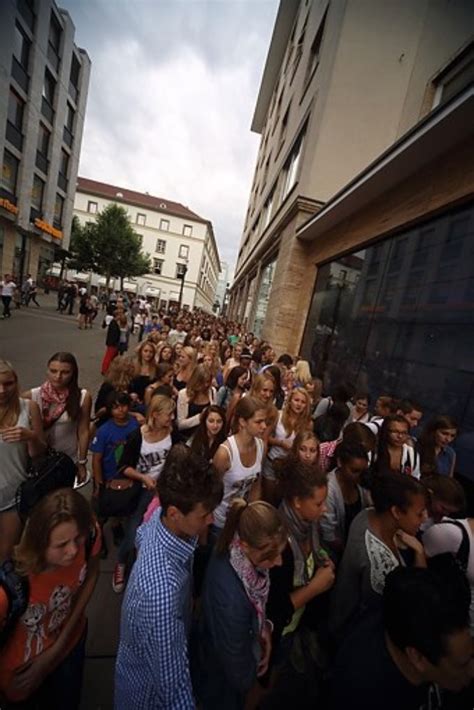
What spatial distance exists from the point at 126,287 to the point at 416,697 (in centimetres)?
5670

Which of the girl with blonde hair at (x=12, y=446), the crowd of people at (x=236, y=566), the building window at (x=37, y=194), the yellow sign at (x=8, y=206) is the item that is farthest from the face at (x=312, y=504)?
the building window at (x=37, y=194)

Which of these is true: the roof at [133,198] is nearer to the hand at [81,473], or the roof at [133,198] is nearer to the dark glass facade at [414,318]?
the dark glass facade at [414,318]

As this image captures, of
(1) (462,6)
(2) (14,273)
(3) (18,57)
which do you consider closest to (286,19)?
(1) (462,6)

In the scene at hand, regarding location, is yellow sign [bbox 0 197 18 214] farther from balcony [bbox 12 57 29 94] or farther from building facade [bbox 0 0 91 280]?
balcony [bbox 12 57 29 94]

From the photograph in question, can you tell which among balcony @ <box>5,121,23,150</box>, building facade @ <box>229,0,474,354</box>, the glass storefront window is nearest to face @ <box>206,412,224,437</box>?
building facade @ <box>229,0,474,354</box>

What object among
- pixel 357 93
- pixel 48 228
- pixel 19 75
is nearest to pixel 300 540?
pixel 357 93

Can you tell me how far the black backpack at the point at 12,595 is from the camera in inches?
51.6

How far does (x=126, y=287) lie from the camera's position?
5322cm

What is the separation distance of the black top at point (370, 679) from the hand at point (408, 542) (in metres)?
0.68

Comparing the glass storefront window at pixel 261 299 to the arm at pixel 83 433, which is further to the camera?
the glass storefront window at pixel 261 299

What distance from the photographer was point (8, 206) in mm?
19797

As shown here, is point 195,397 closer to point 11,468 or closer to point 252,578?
point 11,468

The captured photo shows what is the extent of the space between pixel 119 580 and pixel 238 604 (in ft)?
5.60

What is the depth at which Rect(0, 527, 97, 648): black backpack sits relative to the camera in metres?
1.31
